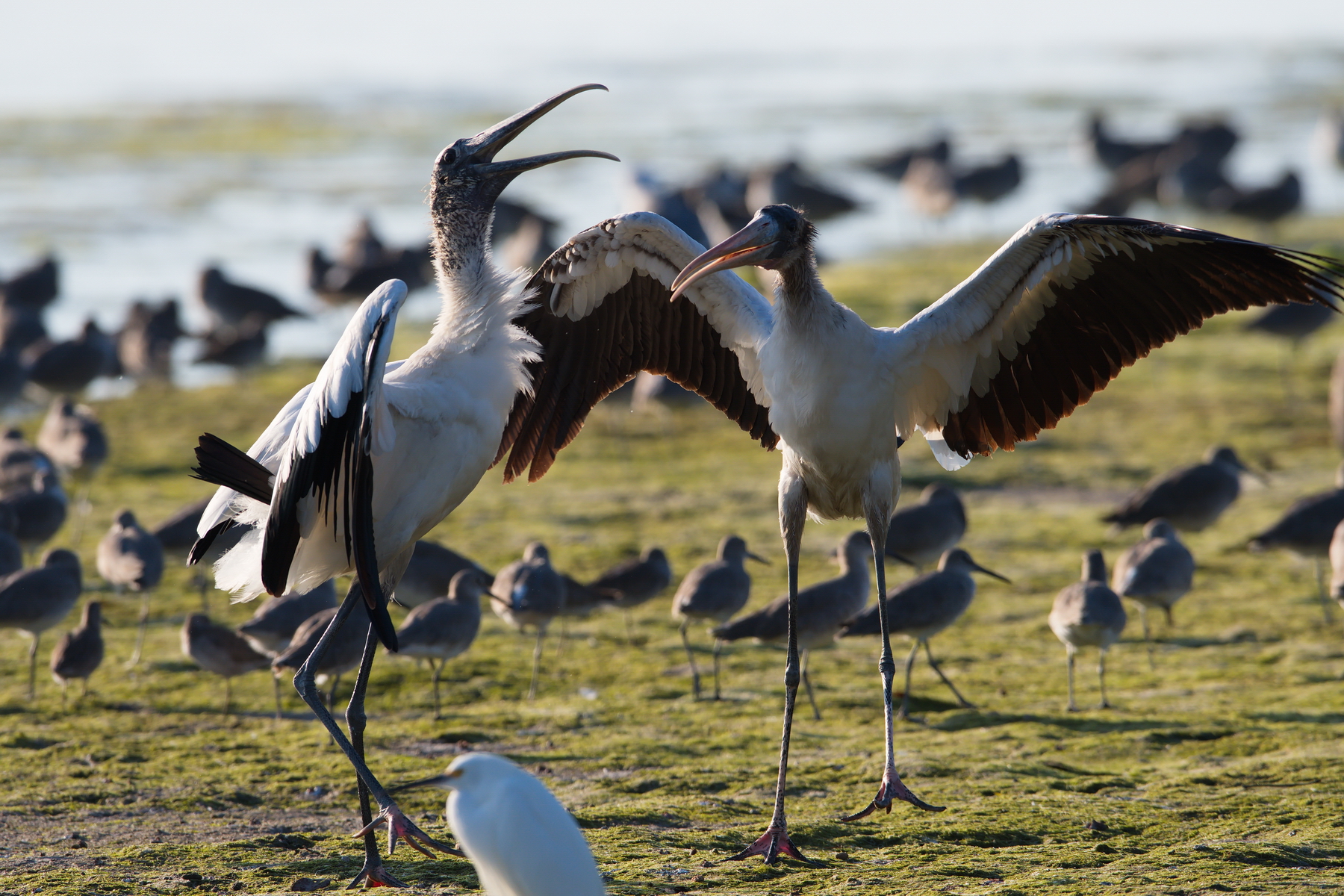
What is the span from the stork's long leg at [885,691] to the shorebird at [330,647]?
2719 mm

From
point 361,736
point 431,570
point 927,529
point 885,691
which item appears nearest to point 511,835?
point 361,736

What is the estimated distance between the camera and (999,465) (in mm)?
13008

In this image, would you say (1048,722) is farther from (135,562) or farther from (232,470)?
(135,562)

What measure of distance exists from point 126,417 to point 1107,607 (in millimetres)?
10966

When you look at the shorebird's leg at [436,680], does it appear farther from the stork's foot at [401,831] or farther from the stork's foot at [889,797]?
the stork's foot at [889,797]

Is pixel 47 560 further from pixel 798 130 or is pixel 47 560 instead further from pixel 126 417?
pixel 798 130

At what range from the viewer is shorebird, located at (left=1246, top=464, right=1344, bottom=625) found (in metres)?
9.51

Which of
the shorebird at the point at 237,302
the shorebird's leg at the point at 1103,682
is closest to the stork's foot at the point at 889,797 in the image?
the shorebird's leg at the point at 1103,682

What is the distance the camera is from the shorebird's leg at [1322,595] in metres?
9.20

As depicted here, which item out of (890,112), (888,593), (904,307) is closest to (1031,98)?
(890,112)

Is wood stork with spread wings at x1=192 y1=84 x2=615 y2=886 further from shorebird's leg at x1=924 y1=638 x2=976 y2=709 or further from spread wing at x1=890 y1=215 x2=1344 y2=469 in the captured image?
shorebird's leg at x1=924 y1=638 x2=976 y2=709

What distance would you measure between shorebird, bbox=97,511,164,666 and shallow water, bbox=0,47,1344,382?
31.6 feet

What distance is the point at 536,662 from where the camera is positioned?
862 centimetres

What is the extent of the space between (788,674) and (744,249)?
1.85 meters
